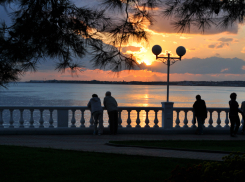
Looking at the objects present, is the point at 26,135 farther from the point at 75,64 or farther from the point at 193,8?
the point at 193,8

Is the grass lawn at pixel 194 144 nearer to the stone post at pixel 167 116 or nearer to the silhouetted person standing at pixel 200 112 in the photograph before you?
the silhouetted person standing at pixel 200 112

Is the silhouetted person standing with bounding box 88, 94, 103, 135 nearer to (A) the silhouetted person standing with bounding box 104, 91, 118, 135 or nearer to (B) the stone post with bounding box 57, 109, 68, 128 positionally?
(A) the silhouetted person standing with bounding box 104, 91, 118, 135

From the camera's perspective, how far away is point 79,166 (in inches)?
304

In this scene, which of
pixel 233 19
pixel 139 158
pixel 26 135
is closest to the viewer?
pixel 233 19

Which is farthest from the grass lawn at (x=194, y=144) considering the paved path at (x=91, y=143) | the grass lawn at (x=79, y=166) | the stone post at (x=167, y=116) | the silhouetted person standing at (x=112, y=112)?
the stone post at (x=167, y=116)

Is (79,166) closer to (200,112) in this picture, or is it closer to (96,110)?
(96,110)

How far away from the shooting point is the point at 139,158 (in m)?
8.74

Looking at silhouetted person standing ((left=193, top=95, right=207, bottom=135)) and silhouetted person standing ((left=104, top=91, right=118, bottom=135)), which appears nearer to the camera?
silhouetted person standing ((left=104, top=91, right=118, bottom=135))

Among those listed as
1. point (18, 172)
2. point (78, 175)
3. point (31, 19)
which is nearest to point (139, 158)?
point (78, 175)

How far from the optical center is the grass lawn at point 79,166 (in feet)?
22.2

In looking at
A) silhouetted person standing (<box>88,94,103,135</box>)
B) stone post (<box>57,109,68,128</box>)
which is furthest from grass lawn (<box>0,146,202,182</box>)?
stone post (<box>57,109,68,128</box>)

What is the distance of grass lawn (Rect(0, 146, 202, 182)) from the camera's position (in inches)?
266

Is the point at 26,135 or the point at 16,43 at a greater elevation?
the point at 16,43

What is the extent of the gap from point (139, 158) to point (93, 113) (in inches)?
238
